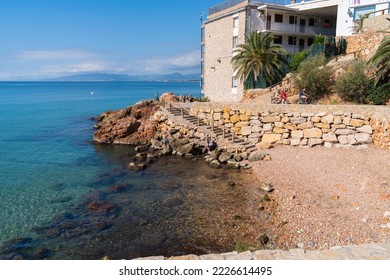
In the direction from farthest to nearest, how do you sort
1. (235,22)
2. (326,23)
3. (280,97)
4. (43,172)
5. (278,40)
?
1. (326,23)
2. (278,40)
3. (235,22)
4. (280,97)
5. (43,172)

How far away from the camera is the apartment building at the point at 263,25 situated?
110 feet

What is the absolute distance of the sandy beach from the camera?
1100 centimetres

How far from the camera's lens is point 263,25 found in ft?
114

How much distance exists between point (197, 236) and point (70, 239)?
16.9ft

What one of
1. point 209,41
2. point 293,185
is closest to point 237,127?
point 293,185

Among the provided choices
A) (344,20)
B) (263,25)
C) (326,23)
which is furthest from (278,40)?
(326,23)

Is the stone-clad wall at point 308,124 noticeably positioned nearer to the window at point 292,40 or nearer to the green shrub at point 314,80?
the green shrub at point 314,80

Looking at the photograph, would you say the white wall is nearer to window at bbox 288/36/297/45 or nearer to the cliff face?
window at bbox 288/36/297/45

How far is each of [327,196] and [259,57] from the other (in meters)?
20.0

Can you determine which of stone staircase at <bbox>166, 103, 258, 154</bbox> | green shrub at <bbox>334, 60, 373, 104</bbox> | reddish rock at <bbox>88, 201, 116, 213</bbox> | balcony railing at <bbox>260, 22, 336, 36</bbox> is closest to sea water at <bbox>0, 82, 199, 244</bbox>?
reddish rock at <bbox>88, 201, 116, 213</bbox>

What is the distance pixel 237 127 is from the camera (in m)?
25.2

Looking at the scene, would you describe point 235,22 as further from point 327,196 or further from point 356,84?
point 327,196
